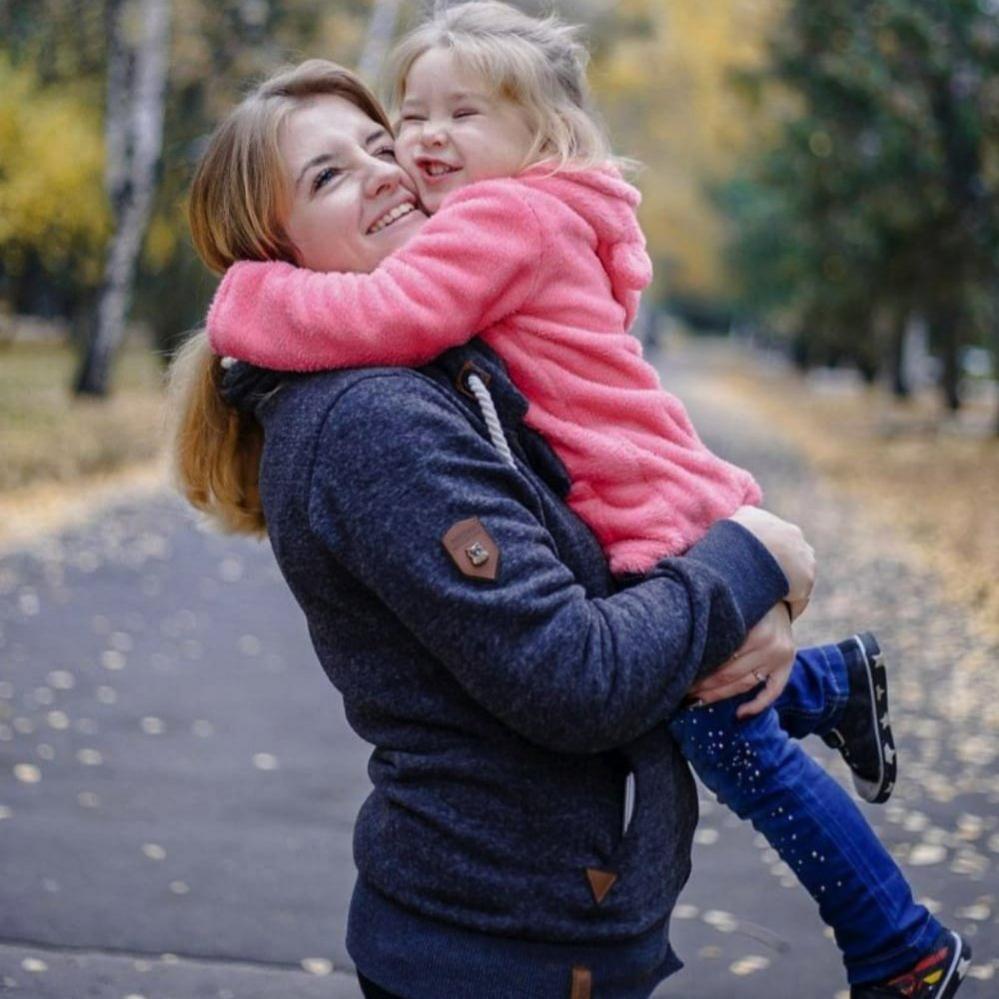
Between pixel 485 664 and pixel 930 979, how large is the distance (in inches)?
34.9

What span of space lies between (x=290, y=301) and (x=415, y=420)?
250mm

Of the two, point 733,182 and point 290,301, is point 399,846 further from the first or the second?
point 733,182

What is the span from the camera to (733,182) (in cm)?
4353

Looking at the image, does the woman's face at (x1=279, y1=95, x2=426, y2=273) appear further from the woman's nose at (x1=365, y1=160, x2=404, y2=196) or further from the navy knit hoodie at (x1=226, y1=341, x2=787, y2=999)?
the navy knit hoodie at (x1=226, y1=341, x2=787, y2=999)

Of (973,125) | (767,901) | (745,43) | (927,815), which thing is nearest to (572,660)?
(767,901)

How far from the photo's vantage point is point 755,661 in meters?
1.99

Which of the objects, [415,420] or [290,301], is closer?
[415,420]

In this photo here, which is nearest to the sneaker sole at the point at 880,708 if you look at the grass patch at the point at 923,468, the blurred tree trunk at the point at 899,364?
the grass patch at the point at 923,468

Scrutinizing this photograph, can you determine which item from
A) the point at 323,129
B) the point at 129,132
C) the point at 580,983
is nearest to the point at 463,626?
the point at 580,983

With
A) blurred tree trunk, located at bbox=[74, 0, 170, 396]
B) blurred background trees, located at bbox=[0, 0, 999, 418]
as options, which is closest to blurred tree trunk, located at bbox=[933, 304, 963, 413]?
blurred background trees, located at bbox=[0, 0, 999, 418]

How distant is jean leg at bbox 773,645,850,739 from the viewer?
237 cm

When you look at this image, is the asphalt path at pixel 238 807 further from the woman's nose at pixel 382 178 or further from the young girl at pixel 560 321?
the woman's nose at pixel 382 178

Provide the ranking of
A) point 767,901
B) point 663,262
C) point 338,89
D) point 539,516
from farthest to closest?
point 663,262, point 767,901, point 338,89, point 539,516

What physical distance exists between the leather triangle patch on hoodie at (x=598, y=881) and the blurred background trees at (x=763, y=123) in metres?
12.1
